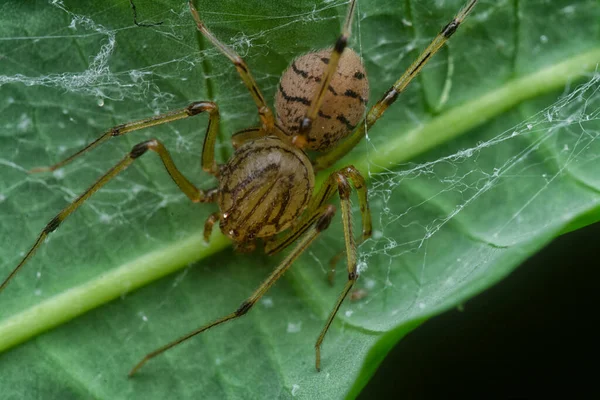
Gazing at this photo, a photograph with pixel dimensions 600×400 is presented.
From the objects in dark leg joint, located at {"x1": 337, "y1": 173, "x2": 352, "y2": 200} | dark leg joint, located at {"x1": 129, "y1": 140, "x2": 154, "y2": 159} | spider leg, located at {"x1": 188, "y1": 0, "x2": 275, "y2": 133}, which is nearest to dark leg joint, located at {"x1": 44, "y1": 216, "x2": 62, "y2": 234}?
dark leg joint, located at {"x1": 129, "y1": 140, "x2": 154, "y2": 159}

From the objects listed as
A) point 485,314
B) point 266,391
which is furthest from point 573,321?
point 266,391

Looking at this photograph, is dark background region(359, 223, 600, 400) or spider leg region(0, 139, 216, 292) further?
dark background region(359, 223, 600, 400)

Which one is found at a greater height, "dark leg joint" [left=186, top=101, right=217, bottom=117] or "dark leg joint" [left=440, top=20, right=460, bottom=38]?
"dark leg joint" [left=440, top=20, right=460, bottom=38]

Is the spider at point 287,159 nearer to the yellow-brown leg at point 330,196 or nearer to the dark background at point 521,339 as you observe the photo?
the yellow-brown leg at point 330,196

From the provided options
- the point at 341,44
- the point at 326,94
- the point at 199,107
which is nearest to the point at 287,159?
the point at 326,94

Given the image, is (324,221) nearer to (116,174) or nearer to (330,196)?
(330,196)

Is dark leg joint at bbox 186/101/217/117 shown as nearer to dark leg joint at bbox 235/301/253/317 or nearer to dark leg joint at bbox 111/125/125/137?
dark leg joint at bbox 111/125/125/137

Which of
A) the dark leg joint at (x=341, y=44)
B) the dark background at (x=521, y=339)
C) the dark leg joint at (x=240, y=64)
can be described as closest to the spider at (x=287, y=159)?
the dark leg joint at (x=240, y=64)

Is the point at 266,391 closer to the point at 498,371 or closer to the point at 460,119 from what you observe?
the point at 498,371

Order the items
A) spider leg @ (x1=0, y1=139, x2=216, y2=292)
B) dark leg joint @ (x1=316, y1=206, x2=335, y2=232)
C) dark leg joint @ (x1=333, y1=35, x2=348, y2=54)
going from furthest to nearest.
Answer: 1. dark leg joint @ (x1=316, y1=206, x2=335, y2=232)
2. spider leg @ (x1=0, y1=139, x2=216, y2=292)
3. dark leg joint @ (x1=333, y1=35, x2=348, y2=54)
